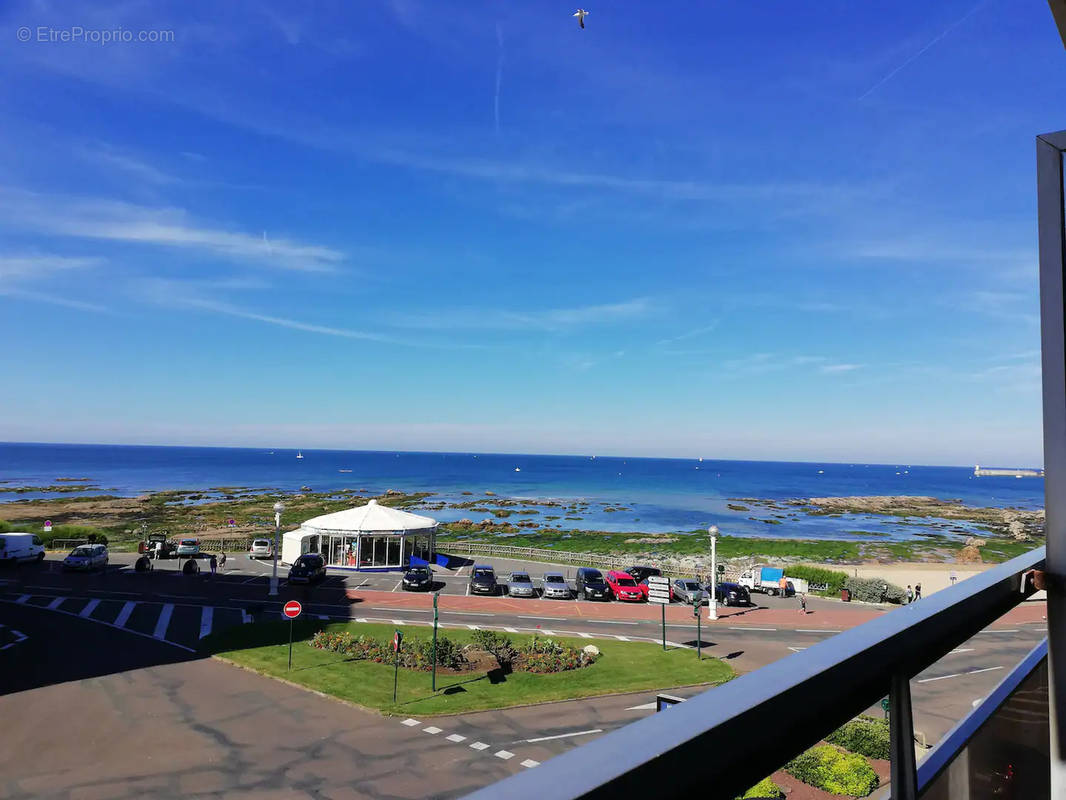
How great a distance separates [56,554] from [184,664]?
105ft

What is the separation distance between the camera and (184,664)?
19.9m

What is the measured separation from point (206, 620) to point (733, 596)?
23945 mm

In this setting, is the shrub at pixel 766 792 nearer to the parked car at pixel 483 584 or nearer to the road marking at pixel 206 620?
the road marking at pixel 206 620

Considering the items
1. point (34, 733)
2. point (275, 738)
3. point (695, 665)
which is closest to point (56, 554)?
point (34, 733)

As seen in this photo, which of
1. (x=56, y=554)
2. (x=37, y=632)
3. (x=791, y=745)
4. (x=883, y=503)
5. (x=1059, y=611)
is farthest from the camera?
(x=883, y=503)

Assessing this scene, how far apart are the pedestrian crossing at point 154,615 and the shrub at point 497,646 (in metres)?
9.60

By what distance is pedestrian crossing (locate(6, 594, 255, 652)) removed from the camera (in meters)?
23.7

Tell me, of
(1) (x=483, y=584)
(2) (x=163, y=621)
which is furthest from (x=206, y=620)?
(1) (x=483, y=584)

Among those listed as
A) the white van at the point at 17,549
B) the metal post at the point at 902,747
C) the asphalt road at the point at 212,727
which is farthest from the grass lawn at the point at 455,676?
the white van at the point at 17,549

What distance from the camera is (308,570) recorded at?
3300 centimetres

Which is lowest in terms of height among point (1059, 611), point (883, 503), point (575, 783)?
point (883, 503)

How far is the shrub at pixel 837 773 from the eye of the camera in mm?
1457

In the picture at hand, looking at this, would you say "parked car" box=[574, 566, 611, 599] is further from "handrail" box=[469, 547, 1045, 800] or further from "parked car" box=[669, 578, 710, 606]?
"handrail" box=[469, 547, 1045, 800]

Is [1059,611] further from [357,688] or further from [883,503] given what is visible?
[883,503]
